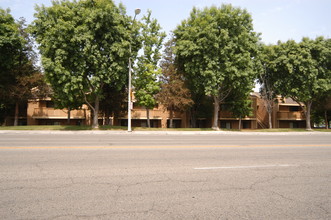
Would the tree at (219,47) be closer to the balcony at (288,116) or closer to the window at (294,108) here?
the balcony at (288,116)

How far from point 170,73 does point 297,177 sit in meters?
20.9

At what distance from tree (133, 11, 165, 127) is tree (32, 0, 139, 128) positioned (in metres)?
3.08

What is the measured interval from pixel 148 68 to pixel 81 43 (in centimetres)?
752

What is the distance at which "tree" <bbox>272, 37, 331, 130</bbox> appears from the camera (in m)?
25.0

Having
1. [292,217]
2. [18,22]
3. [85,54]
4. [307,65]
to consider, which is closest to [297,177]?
[292,217]

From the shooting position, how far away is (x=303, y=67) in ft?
80.8

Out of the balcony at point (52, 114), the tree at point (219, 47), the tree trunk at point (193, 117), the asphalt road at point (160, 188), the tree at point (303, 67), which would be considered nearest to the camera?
the asphalt road at point (160, 188)

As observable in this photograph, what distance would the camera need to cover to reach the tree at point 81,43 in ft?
58.3

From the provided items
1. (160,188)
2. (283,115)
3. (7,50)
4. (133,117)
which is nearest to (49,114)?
(7,50)

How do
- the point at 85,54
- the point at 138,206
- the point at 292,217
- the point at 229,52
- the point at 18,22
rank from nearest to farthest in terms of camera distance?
the point at 292,217 < the point at 138,206 < the point at 85,54 < the point at 229,52 < the point at 18,22

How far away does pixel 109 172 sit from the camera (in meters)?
5.23

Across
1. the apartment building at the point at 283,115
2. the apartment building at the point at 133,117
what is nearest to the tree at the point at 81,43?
the apartment building at the point at 133,117

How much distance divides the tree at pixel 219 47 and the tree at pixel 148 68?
2.96 m

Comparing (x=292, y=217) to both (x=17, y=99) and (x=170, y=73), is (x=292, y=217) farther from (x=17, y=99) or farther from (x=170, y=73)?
(x=17, y=99)
